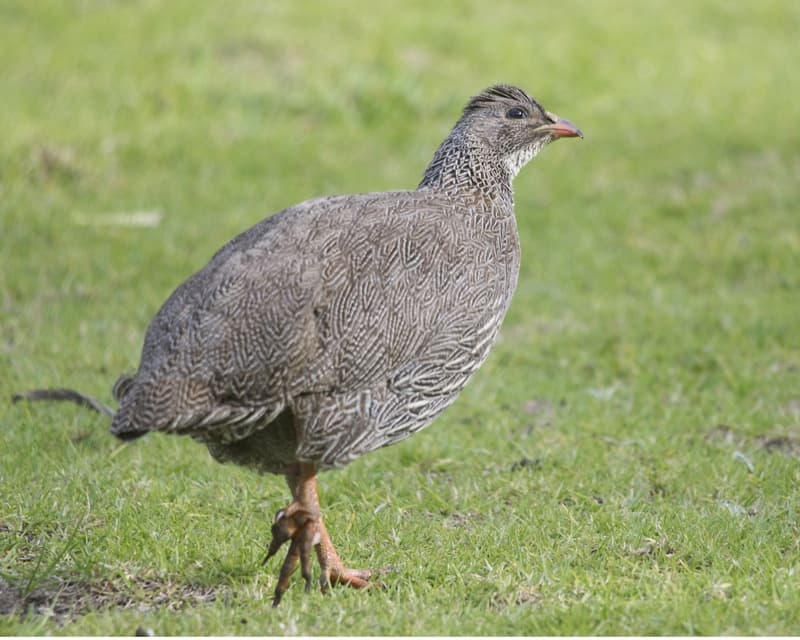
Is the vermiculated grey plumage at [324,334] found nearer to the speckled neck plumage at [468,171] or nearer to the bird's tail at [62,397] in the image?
the speckled neck plumage at [468,171]

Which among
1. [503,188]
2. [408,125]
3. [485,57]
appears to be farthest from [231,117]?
[503,188]

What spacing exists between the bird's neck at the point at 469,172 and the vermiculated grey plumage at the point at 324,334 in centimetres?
31

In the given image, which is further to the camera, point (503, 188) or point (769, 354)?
point (769, 354)

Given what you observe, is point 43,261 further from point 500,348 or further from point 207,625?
point 207,625

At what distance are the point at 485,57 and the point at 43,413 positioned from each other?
772 cm

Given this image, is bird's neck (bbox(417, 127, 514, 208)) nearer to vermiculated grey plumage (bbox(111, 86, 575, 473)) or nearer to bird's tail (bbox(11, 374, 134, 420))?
vermiculated grey plumage (bbox(111, 86, 575, 473))

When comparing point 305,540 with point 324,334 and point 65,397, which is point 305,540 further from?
point 65,397

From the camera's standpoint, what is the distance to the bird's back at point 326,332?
14.1 feet

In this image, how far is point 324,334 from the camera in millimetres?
4402

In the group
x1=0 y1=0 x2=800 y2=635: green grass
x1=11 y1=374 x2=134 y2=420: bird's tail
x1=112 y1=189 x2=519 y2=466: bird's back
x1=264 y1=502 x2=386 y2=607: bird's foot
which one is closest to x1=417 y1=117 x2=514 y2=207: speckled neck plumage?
x1=112 y1=189 x2=519 y2=466: bird's back

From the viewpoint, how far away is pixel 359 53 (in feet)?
41.4

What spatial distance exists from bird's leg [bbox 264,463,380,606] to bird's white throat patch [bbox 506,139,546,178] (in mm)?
1714

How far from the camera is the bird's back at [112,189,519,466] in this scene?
4.30 m

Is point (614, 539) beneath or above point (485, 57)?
beneath
